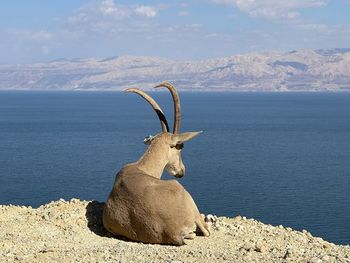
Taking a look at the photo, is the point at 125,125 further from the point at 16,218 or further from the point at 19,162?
the point at 16,218

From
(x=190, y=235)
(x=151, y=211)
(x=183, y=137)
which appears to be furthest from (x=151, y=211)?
(x=183, y=137)

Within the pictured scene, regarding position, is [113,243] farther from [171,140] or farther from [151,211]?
[171,140]

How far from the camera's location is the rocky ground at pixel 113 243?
11.9 m

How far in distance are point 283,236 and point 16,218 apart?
22.1 feet

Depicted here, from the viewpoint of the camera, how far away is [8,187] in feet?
197

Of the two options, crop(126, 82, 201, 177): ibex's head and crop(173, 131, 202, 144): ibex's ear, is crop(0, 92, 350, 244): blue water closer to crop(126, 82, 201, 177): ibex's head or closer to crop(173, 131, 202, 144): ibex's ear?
crop(126, 82, 201, 177): ibex's head

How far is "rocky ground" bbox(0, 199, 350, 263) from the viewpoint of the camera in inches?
468

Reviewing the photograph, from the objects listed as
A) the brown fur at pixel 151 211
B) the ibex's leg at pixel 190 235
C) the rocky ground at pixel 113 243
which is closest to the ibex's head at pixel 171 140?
the brown fur at pixel 151 211

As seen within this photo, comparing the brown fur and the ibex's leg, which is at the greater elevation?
the brown fur

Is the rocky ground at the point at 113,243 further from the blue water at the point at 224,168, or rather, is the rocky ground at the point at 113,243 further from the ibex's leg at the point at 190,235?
the blue water at the point at 224,168

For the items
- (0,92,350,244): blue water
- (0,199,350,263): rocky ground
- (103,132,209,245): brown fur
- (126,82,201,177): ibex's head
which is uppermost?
(126,82,201,177): ibex's head

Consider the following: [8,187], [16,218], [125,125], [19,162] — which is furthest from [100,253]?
[125,125]

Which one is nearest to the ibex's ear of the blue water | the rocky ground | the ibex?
the ibex

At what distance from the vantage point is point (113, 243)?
13.6 m
